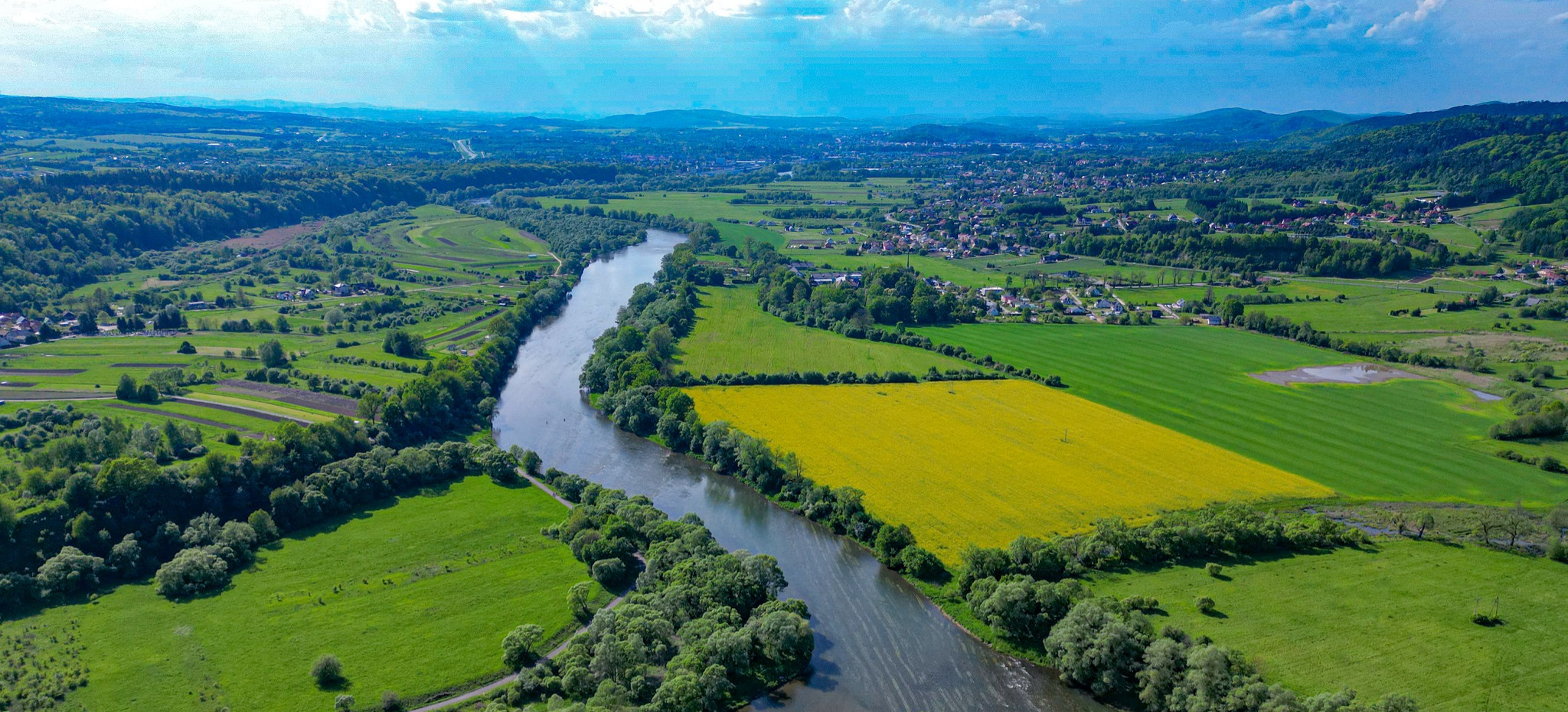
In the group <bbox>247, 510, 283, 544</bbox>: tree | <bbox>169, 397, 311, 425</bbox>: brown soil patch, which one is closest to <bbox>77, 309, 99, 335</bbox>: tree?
<bbox>169, 397, 311, 425</bbox>: brown soil patch

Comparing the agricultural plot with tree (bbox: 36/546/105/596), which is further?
the agricultural plot

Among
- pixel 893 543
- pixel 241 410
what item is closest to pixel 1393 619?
pixel 893 543

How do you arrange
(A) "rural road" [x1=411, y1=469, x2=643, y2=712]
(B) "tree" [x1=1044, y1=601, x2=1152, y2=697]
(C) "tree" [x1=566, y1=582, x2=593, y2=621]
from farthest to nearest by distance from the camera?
1. (C) "tree" [x1=566, y1=582, x2=593, y2=621]
2. (B) "tree" [x1=1044, y1=601, x2=1152, y2=697]
3. (A) "rural road" [x1=411, y1=469, x2=643, y2=712]

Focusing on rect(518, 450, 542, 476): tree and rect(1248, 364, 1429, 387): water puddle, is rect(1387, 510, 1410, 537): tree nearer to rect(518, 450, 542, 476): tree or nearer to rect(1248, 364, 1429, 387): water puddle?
rect(1248, 364, 1429, 387): water puddle

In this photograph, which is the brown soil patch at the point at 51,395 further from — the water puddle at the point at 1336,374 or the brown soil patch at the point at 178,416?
the water puddle at the point at 1336,374

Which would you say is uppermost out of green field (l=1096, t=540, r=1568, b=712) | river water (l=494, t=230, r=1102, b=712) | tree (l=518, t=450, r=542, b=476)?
green field (l=1096, t=540, r=1568, b=712)

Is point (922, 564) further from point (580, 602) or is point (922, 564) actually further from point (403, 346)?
point (403, 346)

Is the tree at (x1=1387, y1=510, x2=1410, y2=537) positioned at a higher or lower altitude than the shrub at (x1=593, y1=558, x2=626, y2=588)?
higher
